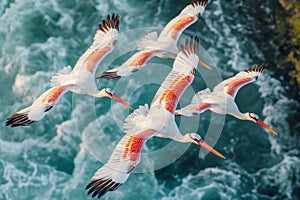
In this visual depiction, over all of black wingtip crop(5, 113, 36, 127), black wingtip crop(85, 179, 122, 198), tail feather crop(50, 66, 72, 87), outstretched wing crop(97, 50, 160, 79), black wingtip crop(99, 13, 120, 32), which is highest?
black wingtip crop(99, 13, 120, 32)

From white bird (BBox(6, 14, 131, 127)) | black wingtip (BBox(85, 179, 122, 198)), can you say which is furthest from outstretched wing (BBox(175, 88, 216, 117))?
black wingtip (BBox(85, 179, 122, 198))

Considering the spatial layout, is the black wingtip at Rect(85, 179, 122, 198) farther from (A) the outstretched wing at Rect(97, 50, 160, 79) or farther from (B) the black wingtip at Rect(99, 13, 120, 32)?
(B) the black wingtip at Rect(99, 13, 120, 32)

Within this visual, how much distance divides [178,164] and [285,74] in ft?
28.2

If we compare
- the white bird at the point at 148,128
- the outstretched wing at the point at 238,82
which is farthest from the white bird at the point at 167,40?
the outstretched wing at the point at 238,82

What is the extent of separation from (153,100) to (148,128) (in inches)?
75.5

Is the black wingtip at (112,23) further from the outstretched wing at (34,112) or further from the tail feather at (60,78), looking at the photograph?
the outstretched wing at (34,112)

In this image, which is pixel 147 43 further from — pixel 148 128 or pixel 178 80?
pixel 148 128

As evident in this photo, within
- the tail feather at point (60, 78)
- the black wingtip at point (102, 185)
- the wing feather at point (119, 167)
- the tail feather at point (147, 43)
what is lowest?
the black wingtip at point (102, 185)

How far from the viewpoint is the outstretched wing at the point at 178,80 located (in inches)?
1141

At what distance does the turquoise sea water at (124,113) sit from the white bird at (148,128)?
6306mm

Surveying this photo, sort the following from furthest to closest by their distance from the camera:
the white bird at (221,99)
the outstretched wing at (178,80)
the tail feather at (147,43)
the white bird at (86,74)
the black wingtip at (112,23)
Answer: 1. the tail feather at (147,43)
2. the black wingtip at (112,23)
3. the white bird at (221,99)
4. the white bird at (86,74)
5. the outstretched wing at (178,80)

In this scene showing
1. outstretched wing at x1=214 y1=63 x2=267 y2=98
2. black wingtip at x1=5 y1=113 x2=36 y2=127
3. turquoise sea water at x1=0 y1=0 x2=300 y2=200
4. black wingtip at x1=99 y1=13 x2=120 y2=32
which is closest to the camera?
black wingtip at x1=5 y1=113 x2=36 y2=127

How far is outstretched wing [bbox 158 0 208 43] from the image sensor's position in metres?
33.5

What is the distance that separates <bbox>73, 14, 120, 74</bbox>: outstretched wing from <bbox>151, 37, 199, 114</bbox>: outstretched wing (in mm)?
3422
